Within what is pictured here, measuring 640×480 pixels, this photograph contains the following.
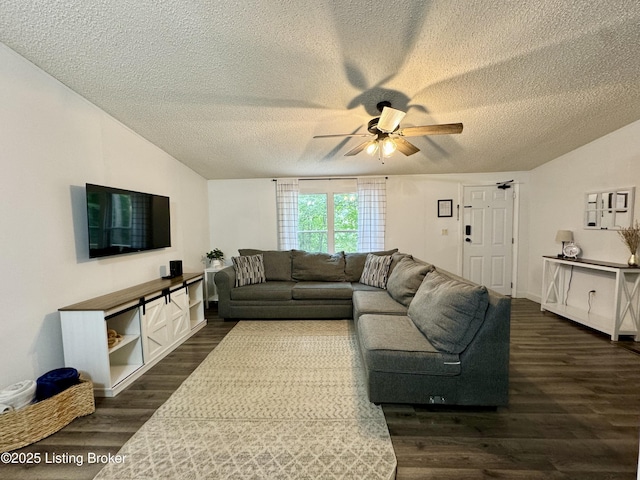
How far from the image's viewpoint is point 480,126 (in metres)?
2.99

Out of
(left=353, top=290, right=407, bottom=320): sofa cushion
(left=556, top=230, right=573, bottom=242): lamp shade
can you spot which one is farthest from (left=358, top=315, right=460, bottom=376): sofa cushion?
(left=556, top=230, right=573, bottom=242): lamp shade

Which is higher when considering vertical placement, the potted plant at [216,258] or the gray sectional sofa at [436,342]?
the potted plant at [216,258]

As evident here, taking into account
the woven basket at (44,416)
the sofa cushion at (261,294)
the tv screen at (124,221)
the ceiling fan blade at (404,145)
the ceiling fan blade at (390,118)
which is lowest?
the woven basket at (44,416)

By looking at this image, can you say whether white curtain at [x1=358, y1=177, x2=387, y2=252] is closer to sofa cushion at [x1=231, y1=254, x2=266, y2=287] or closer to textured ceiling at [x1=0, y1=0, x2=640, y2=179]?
textured ceiling at [x1=0, y1=0, x2=640, y2=179]

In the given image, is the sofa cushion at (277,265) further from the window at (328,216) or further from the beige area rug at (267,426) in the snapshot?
the beige area rug at (267,426)

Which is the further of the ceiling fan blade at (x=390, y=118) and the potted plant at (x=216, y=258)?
the potted plant at (x=216, y=258)

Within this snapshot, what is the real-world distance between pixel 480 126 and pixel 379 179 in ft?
5.70

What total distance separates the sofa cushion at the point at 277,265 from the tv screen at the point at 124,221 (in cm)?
141

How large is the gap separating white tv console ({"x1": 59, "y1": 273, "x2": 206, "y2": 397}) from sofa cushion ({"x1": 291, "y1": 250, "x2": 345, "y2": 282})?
1.47 meters

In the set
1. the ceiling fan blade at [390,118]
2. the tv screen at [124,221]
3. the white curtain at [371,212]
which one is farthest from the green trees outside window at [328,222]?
the ceiling fan blade at [390,118]

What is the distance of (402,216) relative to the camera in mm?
4586

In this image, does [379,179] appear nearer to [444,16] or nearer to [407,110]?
[407,110]

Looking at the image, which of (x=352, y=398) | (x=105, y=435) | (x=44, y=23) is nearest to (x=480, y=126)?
(x=352, y=398)

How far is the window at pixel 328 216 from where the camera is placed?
4.61 m
